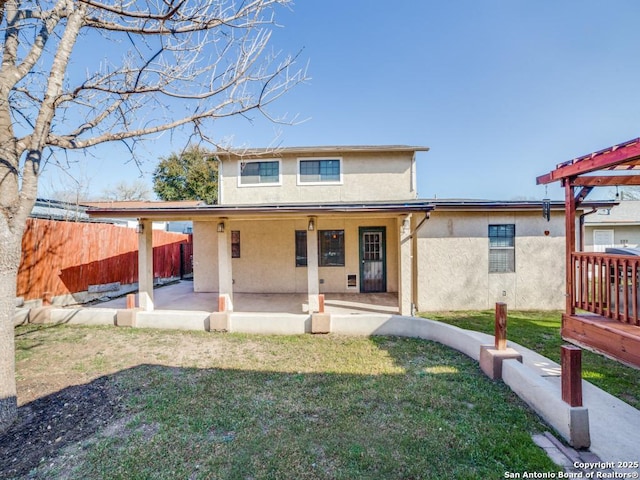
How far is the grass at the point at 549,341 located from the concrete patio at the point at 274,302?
4.85 feet

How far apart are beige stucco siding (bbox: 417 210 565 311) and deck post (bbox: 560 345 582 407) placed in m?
5.62

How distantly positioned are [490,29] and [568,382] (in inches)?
415

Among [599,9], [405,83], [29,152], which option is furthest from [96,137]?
[599,9]

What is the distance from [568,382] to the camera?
114 inches

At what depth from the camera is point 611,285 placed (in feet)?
14.8

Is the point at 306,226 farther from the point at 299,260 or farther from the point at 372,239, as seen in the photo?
the point at 372,239

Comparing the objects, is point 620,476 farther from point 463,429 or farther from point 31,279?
point 31,279

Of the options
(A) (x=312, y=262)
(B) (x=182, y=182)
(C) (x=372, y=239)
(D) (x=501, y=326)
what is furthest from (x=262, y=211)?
(B) (x=182, y=182)

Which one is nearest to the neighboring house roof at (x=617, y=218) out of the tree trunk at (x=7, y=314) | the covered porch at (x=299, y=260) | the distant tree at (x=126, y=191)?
the covered porch at (x=299, y=260)

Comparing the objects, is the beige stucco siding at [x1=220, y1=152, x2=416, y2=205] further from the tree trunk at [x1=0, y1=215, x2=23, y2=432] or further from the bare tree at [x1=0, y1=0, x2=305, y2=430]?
the tree trunk at [x1=0, y1=215, x2=23, y2=432]

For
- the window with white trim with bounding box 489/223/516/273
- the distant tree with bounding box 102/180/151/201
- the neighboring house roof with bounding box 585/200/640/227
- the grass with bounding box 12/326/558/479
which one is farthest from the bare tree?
the distant tree with bounding box 102/180/151/201

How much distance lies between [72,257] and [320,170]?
27.2 ft

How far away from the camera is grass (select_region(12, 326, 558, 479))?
2.60 m

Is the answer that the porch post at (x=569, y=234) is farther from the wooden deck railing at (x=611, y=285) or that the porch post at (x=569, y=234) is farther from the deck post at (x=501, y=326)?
the deck post at (x=501, y=326)
